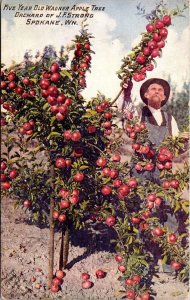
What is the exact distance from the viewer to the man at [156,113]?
363 cm

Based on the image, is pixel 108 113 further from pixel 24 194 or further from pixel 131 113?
pixel 24 194

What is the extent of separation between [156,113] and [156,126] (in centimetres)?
15

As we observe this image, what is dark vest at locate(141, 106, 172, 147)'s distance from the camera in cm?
361

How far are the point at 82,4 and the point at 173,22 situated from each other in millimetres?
752

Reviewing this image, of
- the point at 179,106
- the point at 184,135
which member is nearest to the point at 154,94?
the point at 184,135

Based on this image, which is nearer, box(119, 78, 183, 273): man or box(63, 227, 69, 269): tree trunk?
box(63, 227, 69, 269): tree trunk

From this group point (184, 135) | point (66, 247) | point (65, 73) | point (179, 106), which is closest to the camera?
point (65, 73)

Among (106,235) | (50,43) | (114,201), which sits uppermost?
(50,43)

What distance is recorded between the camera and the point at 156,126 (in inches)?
143

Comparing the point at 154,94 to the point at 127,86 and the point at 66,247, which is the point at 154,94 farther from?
the point at 66,247

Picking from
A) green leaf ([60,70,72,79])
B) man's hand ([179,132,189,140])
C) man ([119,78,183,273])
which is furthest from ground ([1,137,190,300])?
green leaf ([60,70,72,79])

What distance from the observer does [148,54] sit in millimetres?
2965

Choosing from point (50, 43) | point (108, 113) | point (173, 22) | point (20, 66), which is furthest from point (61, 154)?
point (173, 22)

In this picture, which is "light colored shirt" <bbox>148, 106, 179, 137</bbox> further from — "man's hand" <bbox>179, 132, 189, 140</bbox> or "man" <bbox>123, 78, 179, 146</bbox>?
"man's hand" <bbox>179, 132, 189, 140</bbox>
